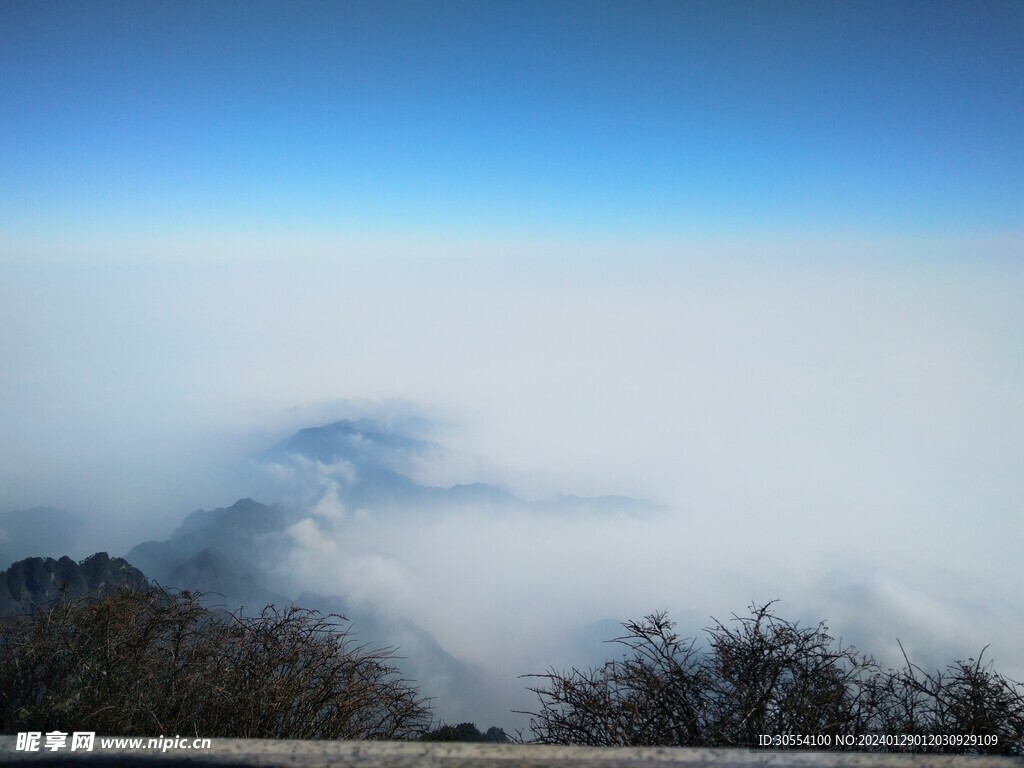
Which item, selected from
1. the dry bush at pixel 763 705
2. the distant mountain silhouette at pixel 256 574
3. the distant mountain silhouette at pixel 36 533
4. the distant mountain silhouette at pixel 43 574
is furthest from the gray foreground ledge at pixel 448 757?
the distant mountain silhouette at pixel 36 533

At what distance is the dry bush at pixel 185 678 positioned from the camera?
895 centimetres

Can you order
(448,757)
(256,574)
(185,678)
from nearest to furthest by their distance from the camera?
(448,757), (185,678), (256,574)

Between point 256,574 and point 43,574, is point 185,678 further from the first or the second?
point 256,574

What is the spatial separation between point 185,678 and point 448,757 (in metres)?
7.93

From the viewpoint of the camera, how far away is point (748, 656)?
10148 millimetres

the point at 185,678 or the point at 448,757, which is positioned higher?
the point at 448,757

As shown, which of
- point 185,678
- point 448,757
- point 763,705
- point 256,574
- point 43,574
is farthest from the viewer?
point 256,574

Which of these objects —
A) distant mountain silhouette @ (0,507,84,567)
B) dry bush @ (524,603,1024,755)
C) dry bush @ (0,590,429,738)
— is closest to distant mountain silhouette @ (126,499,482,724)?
distant mountain silhouette @ (0,507,84,567)

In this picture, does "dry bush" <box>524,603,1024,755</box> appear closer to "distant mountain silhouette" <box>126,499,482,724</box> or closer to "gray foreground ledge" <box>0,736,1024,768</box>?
"gray foreground ledge" <box>0,736,1024,768</box>

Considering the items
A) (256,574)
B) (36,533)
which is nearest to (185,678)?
(256,574)

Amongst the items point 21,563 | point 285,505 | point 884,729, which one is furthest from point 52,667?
point 285,505

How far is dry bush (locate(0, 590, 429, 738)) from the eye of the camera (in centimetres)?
895

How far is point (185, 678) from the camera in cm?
990

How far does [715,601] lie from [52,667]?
13977cm
